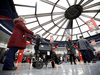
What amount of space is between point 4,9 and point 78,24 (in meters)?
8.51

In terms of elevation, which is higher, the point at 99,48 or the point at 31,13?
the point at 31,13

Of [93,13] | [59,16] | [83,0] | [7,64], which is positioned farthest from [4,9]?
[93,13]

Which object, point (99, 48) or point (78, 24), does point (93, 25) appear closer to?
point (78, 24)

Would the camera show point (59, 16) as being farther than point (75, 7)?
Yes

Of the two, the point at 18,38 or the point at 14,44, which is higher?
the point at 18,38

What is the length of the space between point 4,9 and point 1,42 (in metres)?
4.64

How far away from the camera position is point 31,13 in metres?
5.81

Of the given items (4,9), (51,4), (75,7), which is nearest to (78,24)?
(75,7)

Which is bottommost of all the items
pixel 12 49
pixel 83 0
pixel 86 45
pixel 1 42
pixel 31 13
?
pixel 12 49

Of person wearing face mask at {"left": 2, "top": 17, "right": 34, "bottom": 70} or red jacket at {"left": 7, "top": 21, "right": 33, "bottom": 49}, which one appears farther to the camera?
red jacket at {"left": 7, "top": 21, "right": 33, "bottom": 49}

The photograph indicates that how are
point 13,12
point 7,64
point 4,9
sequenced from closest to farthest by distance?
point 7,64
point 4,9
point 13,12

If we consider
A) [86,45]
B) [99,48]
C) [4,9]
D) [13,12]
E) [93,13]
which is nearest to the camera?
[86,45]

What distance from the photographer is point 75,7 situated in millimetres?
6008

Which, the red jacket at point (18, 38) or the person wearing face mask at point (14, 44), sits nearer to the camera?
the person wearing face mask at point (14, 44)
